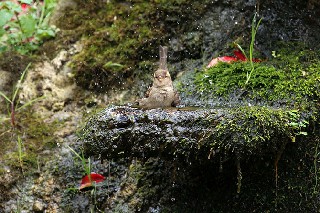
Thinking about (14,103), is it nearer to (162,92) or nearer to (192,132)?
(162,92)

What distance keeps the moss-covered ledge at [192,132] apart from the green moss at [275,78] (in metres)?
0.36

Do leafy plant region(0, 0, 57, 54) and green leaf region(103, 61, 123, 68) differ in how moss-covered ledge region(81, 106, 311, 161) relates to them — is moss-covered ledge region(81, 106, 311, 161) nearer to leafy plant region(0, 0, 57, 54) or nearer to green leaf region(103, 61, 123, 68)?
green leaf region(103, 61, 123, 68)

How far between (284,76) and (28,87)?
196cm

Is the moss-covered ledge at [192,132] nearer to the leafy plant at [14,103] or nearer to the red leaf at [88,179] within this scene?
the red leaf at [88,179]

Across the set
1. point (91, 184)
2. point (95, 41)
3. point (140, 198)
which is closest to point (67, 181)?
point (91, 184)

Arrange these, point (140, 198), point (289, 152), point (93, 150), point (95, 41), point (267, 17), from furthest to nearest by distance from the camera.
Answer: point (95, 41) < point (267, 17) < point (140, 198) < point (289, 152) < point (93, 150)

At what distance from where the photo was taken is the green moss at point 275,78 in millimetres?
2818

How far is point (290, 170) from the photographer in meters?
2.83

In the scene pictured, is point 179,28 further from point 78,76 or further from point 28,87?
point 28,87

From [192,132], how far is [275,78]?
89 cm

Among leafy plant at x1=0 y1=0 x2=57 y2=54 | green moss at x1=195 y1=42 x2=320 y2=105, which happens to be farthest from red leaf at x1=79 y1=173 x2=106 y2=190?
leafy plant at x1=0 y1=0 x2=57 y2=54

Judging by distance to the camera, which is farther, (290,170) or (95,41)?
(95,41)

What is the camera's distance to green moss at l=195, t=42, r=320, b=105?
2.82m

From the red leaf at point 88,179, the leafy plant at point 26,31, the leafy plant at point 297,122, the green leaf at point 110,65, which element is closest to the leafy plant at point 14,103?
the leafy plant at point 26,31
